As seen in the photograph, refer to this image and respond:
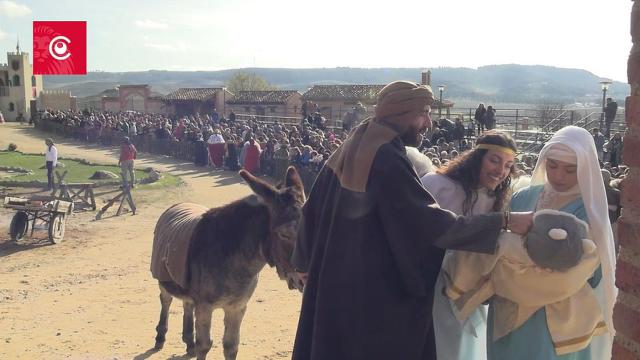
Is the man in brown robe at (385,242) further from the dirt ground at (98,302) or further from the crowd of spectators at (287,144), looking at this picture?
the crowd of spectators at (287,144)

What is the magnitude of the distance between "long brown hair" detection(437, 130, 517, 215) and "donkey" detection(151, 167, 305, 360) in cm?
146

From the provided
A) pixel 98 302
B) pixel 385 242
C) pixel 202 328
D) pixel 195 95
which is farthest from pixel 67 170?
pixel 195 95

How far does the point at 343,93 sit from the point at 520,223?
39703 millimetres

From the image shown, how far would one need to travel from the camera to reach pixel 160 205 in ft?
56.0

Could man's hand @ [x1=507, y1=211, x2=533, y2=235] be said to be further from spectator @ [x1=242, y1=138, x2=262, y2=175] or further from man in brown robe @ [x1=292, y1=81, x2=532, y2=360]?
spectator @ [x1=242, y1=138, x2=262, y2=175]

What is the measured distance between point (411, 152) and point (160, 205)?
1424 cm

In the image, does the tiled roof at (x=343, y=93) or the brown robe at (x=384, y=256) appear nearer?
the brown robe at (x=384, y=256)

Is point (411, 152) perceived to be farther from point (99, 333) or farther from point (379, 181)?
point (99, 333)

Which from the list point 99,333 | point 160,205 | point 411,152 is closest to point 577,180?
point 411,152

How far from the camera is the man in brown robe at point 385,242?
8.91 ft

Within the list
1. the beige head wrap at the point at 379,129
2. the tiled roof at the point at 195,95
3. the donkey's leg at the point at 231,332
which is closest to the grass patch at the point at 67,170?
the donkey's leg at the point at 231,332

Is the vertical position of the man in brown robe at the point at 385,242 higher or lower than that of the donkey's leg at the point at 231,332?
higher

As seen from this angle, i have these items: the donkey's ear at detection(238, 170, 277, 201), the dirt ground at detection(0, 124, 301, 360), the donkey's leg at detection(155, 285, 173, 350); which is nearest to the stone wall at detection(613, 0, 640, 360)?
the donkey's ear at detection(238, 170, 277, 201)

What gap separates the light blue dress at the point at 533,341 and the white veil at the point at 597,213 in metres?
0.08
